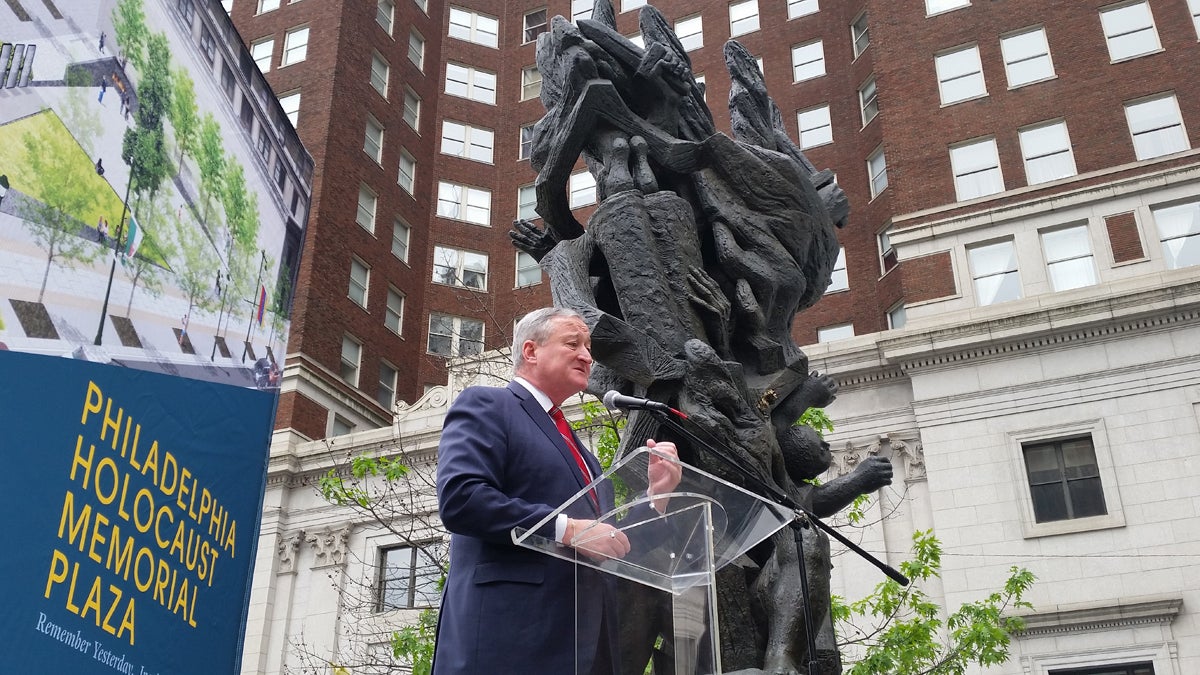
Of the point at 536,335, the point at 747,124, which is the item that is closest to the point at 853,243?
the point at 747,124

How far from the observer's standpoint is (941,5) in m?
31.9

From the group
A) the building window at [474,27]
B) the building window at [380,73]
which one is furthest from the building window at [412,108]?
the building window at [474,27]

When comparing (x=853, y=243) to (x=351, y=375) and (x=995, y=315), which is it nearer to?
(x=995, y=315)

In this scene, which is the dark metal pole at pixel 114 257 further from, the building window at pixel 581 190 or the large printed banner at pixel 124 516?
the building window at pixel 581 190

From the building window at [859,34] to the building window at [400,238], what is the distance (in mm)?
17551

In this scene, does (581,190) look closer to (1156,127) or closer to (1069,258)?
(1069,258)

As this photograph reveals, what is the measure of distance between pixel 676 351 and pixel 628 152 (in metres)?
1.47

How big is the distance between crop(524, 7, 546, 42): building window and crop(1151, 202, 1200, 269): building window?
91.8 ft

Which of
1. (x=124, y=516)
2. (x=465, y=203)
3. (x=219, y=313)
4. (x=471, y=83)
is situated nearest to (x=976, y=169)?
(x=465, y=203)

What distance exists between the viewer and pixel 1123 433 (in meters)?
23.2

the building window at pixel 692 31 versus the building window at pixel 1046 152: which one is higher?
the building window at pixel 692 31

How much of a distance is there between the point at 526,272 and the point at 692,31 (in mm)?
11054

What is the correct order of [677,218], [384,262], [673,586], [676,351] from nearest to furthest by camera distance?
[673,586] < [676,351] < [677,218] < [384,262]

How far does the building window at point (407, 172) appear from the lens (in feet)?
137
